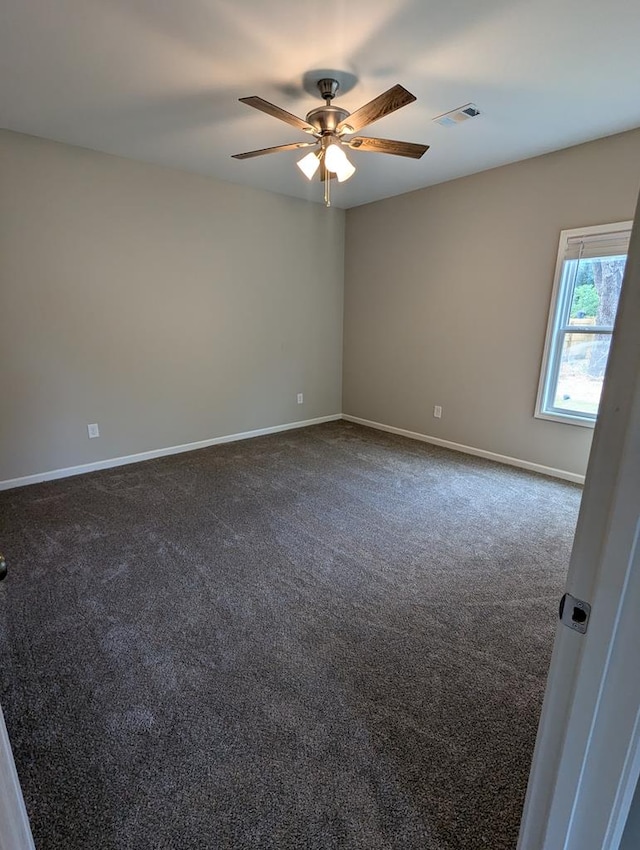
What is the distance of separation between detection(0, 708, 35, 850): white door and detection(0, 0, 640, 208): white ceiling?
2.52 meters

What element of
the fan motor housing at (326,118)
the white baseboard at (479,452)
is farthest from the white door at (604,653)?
the white baseboard at (479,452)

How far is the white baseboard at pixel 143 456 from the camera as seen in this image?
338 cm

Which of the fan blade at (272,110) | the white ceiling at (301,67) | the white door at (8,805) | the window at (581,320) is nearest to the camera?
the white door at (8,805)

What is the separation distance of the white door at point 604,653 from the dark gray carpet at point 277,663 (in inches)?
26.8

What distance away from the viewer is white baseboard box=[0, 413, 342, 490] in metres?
3.38

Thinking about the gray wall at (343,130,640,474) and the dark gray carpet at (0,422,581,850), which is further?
the gray wall at (343,130,640,474)

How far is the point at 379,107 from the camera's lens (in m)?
2.00

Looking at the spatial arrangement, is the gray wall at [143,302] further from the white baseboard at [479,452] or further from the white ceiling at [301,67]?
the white baseboard at [479,452]

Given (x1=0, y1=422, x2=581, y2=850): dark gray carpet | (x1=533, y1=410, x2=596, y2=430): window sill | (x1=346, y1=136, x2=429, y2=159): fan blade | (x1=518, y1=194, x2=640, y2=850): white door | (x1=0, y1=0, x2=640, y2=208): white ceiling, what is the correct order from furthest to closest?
(x1=533, y1=410, x2=596, y2=430): window sill
(x1=346, y1=136, x2=429, y2=159): fan blade
(x1=0, y1=0, x2=640, y2=208): white ceiling
(x1=0, y1=422, x2=581, y2=850): dark gray carpet
(x1=518, y1=194, x2=640, y2=850): white door

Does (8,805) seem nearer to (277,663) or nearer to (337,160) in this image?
(277,663)

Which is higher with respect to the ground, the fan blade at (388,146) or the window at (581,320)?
the fan blade at (388,146)

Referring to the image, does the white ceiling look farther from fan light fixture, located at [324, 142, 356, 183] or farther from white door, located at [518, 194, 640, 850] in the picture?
white door, located at [518, 194, 640, 850]

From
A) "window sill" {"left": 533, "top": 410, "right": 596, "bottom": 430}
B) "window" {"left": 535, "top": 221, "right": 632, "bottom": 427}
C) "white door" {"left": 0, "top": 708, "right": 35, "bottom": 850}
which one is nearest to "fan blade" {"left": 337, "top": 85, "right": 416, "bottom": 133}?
"window" {"left": 535, "top": 221, "right": 632, "bottom": 427}

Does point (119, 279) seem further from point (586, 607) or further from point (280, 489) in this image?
point (586, 607)
